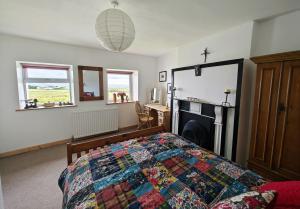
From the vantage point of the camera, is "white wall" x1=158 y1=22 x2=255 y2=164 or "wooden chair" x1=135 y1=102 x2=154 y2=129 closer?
"white wall" x1=158 y1=22 x2=255 y2=164

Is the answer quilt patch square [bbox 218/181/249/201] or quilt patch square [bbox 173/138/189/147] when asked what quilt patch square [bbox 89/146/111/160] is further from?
quilt patch square [bbox 218/181/249/201]

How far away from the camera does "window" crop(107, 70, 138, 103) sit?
4250 mm

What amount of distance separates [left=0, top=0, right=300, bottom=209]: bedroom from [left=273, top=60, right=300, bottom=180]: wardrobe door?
15 millimetres

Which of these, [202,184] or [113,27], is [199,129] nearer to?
[202,184]

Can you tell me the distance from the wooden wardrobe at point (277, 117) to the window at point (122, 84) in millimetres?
3301

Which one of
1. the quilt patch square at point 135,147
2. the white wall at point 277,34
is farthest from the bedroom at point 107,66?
the quilt patch square at point 135,147

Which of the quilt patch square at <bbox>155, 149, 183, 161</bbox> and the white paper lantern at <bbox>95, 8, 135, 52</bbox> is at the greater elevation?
the white paper lantern at <bbox>95, 8, 135, 52</bbox>

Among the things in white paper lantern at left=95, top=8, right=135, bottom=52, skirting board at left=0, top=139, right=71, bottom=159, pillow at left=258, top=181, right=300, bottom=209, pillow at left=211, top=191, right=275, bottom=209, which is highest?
white paper lantern at left=95, top=8, right=135, bottom=52

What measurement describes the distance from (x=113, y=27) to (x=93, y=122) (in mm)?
2837

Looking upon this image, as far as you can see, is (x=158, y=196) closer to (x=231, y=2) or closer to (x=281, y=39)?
(x=231, y=2)

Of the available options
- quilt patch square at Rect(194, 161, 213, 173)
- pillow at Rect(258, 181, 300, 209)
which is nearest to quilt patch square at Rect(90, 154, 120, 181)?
quilt patch square at Rect(194, 161, 213, 173)

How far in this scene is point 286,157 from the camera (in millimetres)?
1759

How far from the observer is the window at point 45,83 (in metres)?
3.09

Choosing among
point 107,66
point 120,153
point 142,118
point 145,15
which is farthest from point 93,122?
point 145,15
